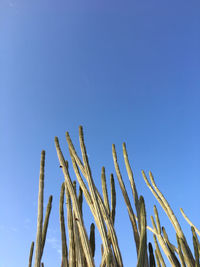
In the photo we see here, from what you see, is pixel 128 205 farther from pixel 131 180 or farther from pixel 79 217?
pixel 79 217

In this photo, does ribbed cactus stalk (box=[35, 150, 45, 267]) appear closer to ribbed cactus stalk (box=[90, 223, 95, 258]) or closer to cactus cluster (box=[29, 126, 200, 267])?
cactus cluster (box=[29, 126, 200, 267])

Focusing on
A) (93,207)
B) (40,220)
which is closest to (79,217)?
(93,207)

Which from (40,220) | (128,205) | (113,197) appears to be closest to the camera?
(40,220)

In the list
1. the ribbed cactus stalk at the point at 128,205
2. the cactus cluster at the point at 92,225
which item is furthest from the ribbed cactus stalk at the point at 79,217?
the ribbed cactus stalk at the point at 128,205

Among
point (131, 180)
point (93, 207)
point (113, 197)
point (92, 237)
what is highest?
point (131, 180)

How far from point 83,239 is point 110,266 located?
1.23 ft

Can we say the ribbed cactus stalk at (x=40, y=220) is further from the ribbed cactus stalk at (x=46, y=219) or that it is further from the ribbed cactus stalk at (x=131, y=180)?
the ribbed cactus stalk at (x=131, y=180)

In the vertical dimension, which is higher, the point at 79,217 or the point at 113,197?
the point at 113,197

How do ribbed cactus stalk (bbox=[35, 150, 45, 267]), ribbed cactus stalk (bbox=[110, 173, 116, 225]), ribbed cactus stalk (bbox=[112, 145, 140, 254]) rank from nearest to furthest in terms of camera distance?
ribbed cactus stalk (bbox=[35, 150, 45, 267]) < ribbed cactus stalk (bbox=[112, 145, 140, 254]) < ribbed cactus stalk (bbox=[110, 173, 116, 225])

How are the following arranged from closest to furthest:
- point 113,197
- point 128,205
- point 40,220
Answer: point 40,220
point 128,205
point 113,197

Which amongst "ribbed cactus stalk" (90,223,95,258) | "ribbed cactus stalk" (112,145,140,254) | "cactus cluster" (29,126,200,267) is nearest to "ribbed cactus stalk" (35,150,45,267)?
"cactus cluster" (29,126,200,267)

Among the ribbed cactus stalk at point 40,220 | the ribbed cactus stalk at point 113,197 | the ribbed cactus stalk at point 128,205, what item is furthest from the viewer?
the ribbed cactus stalk at point 113,197

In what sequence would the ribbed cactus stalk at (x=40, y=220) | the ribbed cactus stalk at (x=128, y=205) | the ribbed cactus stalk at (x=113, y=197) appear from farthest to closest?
the ribbed cactus stalk at (x=113, y=197)
the ribbed cactus stalk at (x=128, y=205)
the ribbed cactus stalk at (x=40, y=220)

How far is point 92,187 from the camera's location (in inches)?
80.8
